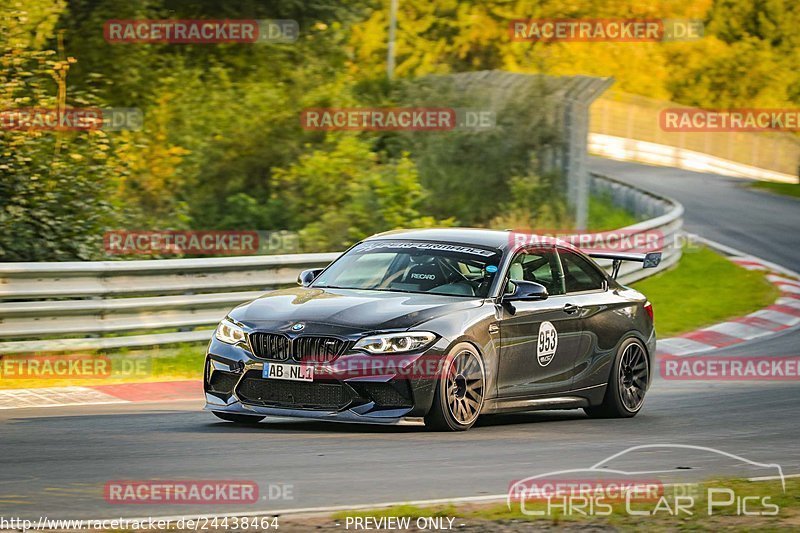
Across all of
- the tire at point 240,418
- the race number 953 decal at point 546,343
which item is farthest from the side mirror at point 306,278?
the race number 953 decal at point 546,343

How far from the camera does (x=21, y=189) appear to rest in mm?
16016


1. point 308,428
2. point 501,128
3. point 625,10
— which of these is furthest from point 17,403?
point 625,10

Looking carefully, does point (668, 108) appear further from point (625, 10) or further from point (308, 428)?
point (308, 428)

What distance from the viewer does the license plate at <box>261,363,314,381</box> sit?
9.59 metres

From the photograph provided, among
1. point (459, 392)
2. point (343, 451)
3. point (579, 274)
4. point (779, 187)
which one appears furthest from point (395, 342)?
point (779, 187)

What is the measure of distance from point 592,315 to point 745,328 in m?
7.47

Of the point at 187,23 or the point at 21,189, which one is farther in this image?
the point at 187,23

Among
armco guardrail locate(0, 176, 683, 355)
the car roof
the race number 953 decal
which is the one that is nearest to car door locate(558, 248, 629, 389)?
the race number 953 decal

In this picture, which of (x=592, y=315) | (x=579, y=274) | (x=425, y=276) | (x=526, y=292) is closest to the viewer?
(x=526, y=292)

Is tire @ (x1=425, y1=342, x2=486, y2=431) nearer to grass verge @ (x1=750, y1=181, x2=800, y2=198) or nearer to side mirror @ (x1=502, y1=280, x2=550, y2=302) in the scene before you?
side mirror @ (x1=502, y1=280, x2=550, y2=302)

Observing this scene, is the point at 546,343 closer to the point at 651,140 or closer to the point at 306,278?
the point at 306,278

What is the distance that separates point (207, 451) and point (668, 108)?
5710 centimetres

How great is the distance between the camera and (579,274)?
1185cm

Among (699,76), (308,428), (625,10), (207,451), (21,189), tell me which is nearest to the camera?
(207,451)
